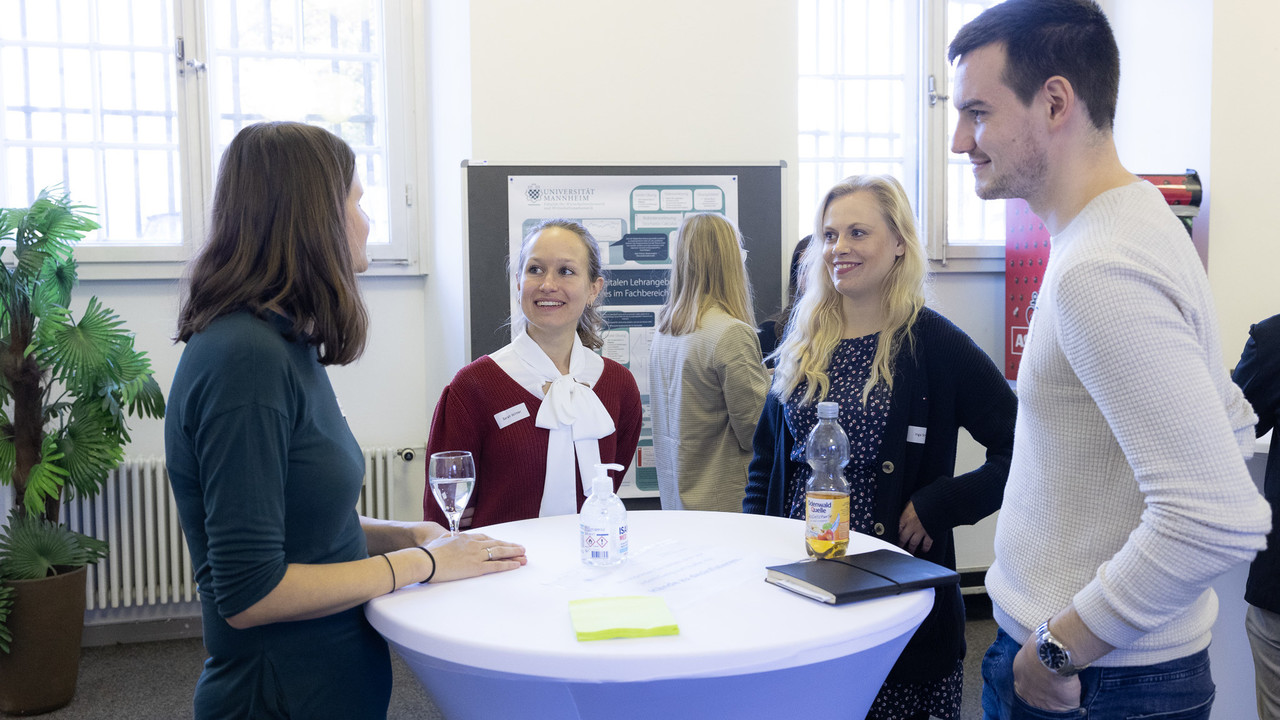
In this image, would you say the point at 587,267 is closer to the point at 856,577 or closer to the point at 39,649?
the point at 856,577

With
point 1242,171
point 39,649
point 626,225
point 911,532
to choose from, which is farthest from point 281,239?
point 1242,171

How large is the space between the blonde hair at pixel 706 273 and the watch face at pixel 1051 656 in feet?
6.04

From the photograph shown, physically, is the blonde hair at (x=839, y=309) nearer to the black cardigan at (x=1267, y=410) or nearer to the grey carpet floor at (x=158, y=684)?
the black cardigan at (x=1267, y=410)

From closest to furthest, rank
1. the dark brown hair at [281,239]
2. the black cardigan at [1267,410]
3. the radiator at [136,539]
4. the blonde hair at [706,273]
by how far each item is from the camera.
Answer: the dark brown hair at [281,239] → the black cardigan at [1267,410] → the blonde hair at [706,273] → the radiator at [136,539]

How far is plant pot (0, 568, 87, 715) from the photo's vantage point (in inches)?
120

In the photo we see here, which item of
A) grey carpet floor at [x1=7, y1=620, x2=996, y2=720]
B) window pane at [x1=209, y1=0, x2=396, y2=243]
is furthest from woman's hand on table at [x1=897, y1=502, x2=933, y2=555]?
window pane at [x1=209, y1=0, x2=396, y2=243]

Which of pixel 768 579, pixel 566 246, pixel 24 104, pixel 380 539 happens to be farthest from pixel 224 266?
pixel 24 104

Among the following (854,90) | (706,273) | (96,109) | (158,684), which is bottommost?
(158,684)

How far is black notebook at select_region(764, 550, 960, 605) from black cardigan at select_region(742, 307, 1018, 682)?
469mm

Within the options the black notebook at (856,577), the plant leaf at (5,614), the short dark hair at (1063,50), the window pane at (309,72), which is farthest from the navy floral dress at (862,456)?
the plant leaf at (5,614)

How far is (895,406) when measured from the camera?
1.91 metres

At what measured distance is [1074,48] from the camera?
3.78ft

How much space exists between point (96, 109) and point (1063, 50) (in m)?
3.83

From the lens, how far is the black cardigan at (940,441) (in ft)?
6.17
